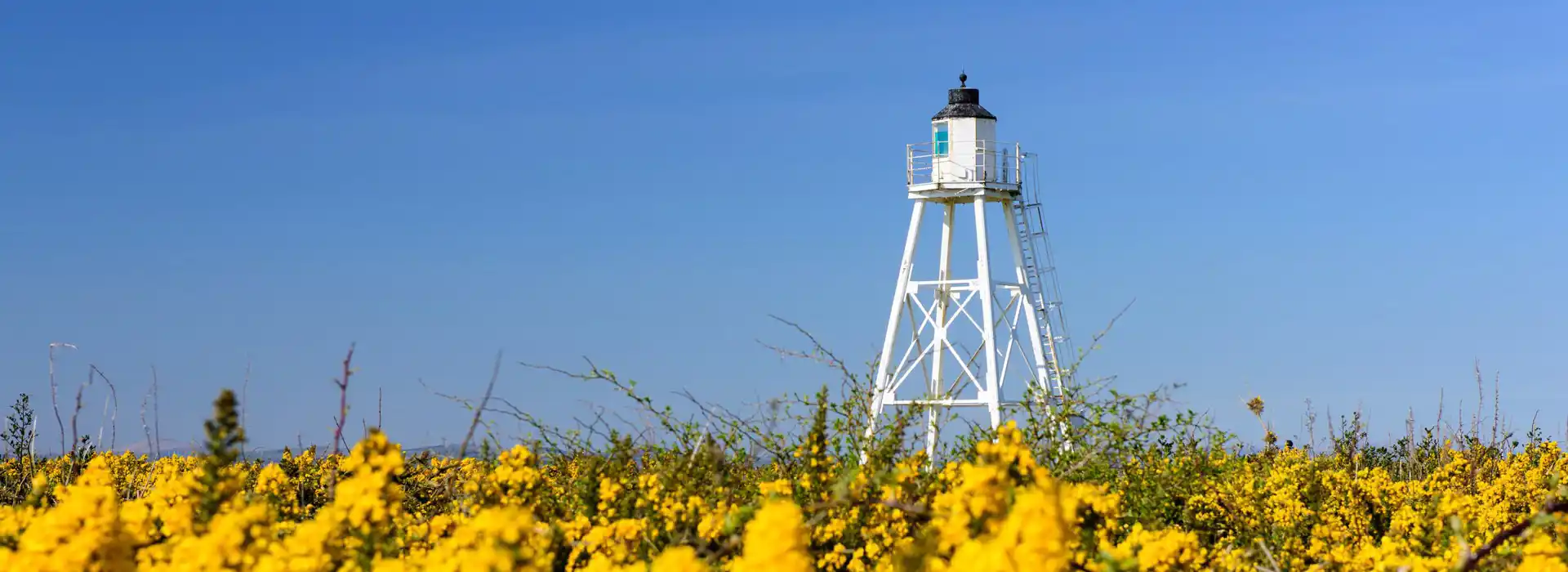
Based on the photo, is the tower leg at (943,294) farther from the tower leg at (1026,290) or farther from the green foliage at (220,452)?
the green foliage at (220,452)

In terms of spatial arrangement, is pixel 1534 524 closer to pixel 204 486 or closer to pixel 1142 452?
pixel 204 486

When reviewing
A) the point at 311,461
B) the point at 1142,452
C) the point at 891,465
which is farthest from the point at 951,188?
the point at 891,465

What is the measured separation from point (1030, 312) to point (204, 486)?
2003cm

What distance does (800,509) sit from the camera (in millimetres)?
3795

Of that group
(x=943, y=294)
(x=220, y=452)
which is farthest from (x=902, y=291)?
(x=220, y=452)

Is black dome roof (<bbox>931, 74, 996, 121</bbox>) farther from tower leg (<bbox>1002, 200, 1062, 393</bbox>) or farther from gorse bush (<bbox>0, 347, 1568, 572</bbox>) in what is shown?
gorse bush (<bbox>0, 347, 1568, 572</bbox>)

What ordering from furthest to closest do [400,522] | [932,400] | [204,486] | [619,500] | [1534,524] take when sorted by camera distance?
[932,400] < [619,500] < [400,522] < [204,486] < [1534,524]

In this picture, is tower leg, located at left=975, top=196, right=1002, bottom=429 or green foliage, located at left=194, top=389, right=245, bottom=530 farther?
tower leg, located at left=975, top=196, right=1002, bottom=429

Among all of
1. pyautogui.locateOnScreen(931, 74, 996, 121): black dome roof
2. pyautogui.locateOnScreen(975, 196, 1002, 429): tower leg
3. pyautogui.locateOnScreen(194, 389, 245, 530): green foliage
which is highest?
pyautogui.locateOnScreen(931, 74, 996, 121): black dome roof

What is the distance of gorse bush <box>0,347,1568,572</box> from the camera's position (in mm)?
4207

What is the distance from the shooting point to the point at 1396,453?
64.8 ft

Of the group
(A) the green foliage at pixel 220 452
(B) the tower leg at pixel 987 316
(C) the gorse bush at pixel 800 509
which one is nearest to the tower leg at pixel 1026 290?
(B) the tower leg at pixel 987 316

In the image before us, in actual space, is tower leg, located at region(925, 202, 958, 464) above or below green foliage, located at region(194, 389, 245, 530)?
above

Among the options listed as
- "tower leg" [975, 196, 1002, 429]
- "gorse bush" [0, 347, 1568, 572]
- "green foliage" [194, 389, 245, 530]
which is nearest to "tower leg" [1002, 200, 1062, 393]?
"tower leg" [975, 196, 1002, 429]
